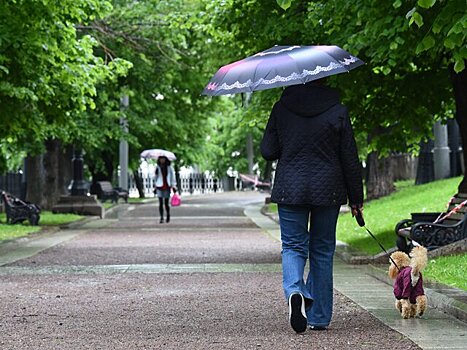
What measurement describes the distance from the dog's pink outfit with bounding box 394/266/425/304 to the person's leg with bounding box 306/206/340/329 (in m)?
0.72

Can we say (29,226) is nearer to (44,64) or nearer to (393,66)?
(44,64)

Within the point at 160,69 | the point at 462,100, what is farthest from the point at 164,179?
the point at 462,100

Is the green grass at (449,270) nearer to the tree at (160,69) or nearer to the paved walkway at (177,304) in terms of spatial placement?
the paved walkway at (177,304)

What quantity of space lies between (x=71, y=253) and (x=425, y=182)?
58.1ft

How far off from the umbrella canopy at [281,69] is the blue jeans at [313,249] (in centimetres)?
101

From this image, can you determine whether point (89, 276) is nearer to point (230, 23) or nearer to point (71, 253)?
point (71, 253)

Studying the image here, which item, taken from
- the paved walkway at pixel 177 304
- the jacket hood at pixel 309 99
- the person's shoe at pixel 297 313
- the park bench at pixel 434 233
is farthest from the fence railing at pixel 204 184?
the person's shoe at pixel 297 313

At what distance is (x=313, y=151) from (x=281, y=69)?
815mm

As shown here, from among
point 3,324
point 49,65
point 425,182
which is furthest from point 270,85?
point 425,182

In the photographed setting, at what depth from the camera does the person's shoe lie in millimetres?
7215

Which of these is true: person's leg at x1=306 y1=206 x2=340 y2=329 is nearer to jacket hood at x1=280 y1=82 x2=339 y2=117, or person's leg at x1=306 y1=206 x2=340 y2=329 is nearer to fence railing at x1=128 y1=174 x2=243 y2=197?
jacket hood at x1=280 y1=82 x2=339 y2=117

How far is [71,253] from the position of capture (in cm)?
1596

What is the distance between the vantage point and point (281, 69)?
26.3ft

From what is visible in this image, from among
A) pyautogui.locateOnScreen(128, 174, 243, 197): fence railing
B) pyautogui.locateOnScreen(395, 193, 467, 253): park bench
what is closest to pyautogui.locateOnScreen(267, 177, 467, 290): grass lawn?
pyautogui.locateOnScreen(395, 193, 467, 253): park bench
